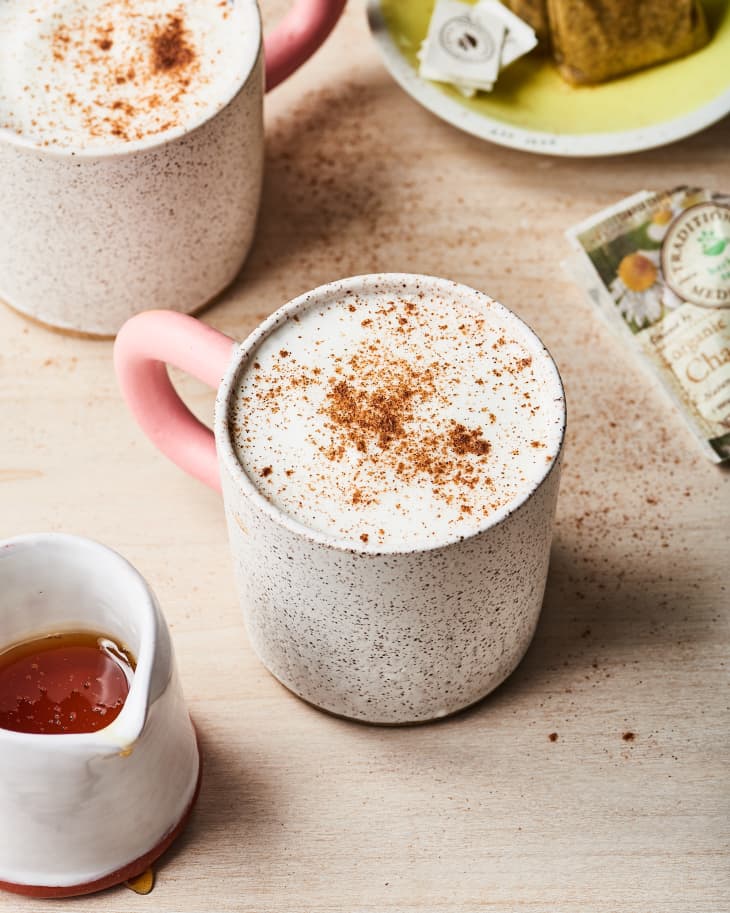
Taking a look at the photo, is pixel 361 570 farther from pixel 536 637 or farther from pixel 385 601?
pixel 536 637

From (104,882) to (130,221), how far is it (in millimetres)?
409

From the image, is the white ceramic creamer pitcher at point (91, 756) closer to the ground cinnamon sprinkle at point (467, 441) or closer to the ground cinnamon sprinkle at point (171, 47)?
the ground cinnamon sprinkle at point (467, 441)

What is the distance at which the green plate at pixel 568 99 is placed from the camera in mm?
1017

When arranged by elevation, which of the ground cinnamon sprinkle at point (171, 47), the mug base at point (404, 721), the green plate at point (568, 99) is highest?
the ground cinnamon sprinkle at point (171, 47)

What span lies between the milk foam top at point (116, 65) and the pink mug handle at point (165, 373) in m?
0.15

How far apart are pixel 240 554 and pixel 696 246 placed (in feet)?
1.51

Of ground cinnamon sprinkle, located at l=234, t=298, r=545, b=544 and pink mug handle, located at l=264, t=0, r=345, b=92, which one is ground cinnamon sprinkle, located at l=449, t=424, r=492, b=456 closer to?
ground cinnamon sprinkle, located at l=234, t=298, r=545, b=544

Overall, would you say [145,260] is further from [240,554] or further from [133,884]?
[133,884]

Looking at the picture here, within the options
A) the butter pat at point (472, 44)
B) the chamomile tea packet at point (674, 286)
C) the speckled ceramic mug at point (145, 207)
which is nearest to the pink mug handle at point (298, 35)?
the speckled ceramic mug at point (145, 207)

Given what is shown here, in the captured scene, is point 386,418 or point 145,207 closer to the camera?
point 386,418

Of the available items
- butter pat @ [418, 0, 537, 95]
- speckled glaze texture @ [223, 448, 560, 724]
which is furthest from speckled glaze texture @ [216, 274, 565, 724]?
butter pat @ [418, 0, 537, 95]

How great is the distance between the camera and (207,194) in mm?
875

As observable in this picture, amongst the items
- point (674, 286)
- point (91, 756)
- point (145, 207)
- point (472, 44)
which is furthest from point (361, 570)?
point (472, 44)

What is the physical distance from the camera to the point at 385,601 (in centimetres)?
66
